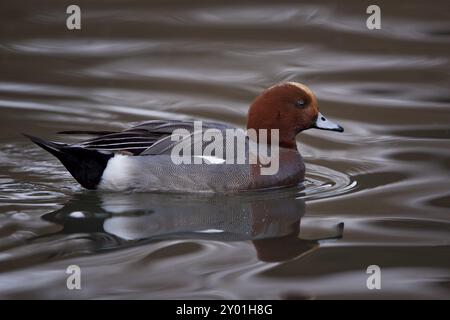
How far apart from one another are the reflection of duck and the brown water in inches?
0.6

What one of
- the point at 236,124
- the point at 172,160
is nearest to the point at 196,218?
the point at 172,160

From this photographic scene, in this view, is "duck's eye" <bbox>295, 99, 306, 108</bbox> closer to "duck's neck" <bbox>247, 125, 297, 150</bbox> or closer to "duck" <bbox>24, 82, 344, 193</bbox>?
"duck" <bbox>24, 82, 344, 193</bbox>

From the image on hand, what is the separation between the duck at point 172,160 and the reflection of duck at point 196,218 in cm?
8

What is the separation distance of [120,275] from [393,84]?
4245mm

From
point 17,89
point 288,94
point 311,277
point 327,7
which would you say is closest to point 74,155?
point 288,94

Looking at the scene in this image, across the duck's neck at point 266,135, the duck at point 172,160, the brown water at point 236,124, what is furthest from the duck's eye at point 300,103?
the brown water at point 236,124

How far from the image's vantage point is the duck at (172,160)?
18.6ft

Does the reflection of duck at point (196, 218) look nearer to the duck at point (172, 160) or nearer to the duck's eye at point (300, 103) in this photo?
the duck at point (172, 160)

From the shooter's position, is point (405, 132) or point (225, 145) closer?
point (225, 145)

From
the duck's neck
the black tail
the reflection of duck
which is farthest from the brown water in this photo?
the duck's neck

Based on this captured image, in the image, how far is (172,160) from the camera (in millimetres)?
5668

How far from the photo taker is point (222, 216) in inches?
209

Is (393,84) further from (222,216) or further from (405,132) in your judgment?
(222,216)

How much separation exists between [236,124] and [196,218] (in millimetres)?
2126
